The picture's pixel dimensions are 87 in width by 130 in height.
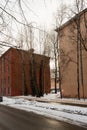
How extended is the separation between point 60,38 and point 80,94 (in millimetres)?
11509

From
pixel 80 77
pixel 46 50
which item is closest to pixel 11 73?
pixel 46 50

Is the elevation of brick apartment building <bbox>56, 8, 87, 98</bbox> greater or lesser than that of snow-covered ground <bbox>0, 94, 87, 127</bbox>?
greater

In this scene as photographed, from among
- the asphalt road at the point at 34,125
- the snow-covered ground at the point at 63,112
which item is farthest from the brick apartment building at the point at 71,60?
the asphalt road at the point at 34,125

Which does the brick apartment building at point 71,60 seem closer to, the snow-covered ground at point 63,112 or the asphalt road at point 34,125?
the snow-covered ground at point 63,112

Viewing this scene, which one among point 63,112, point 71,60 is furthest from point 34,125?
point 71,60

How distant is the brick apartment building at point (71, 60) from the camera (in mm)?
41875

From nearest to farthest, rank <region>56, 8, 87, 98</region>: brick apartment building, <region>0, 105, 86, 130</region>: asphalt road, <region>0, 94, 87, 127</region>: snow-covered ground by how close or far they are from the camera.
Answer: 1. <region>0, 105, 86, 130</region>: asphalt road
2. <region>0, 94, 87, 127</region>: snow-covered ground
3. <region>56, 8, 87, 98</region>: brick apartment building

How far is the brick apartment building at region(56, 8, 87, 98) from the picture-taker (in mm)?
41875

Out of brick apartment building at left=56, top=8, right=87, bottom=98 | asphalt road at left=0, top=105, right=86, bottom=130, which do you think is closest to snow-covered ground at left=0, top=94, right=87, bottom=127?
asphalt road at left=0, top=105, right=86, bottom=130

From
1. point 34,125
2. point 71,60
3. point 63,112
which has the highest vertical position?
point 71,60

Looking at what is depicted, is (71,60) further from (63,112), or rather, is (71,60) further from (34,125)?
(34,125)

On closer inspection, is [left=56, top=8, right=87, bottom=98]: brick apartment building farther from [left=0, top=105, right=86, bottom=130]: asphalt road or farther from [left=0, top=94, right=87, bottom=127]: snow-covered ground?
[left=0, top=105, right=86, bottom=130]: asphalt road

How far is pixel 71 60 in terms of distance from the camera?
44562 mm

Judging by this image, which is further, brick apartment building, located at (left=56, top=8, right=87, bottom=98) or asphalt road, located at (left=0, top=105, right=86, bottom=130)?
brick apartment building, located at (left=56, top=8, right=87, bottom=98)
